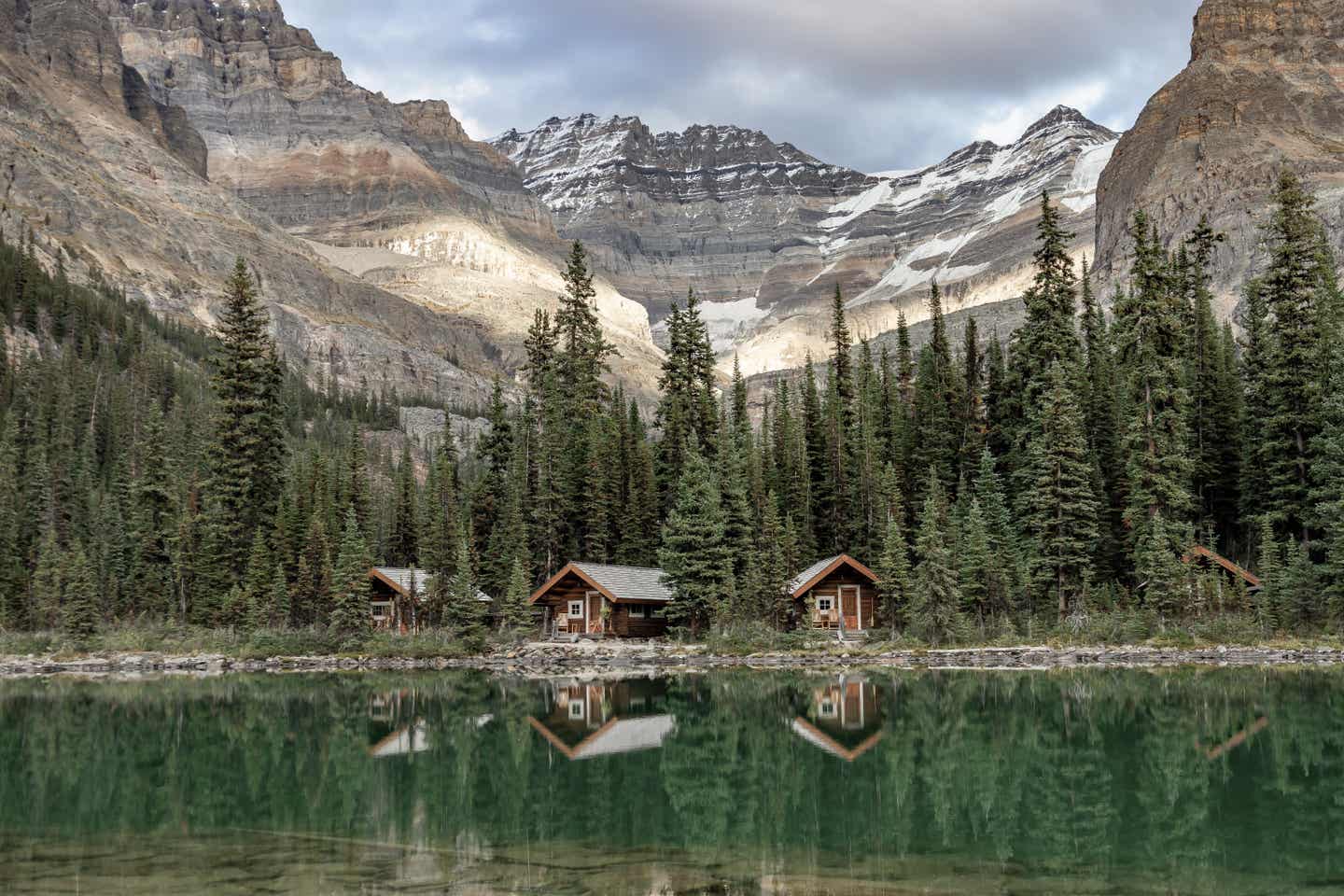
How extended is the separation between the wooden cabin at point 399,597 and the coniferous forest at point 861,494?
1164 mm

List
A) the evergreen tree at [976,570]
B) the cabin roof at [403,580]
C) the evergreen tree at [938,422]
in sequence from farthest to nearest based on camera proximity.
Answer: the evergreen tree at [938,422], the cabin roof at [403,580], the evergreen tree at [976,570]

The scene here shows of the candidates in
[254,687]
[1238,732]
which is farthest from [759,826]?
[254,687]

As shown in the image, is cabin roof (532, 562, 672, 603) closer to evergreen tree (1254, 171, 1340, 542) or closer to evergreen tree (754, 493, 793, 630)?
evergreen tree (754, 493, 793, 630)

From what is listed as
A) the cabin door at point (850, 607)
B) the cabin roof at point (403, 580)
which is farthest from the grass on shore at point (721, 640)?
the cabin door at point (850, 607)

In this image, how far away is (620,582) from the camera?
201ft

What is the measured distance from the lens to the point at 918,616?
5031 cm

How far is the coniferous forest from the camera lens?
5153cm

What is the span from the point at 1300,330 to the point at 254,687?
4998 centimetres

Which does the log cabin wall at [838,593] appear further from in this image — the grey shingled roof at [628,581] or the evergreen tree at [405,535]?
the evergreen tree at [405,535]

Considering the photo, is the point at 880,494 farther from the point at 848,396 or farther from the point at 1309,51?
the point at 1309,51

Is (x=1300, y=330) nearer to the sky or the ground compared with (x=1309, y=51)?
nearer to the ground

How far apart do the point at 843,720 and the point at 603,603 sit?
34.0 metres

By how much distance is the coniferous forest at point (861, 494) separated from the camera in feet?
169

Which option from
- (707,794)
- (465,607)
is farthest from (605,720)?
(465,607)
